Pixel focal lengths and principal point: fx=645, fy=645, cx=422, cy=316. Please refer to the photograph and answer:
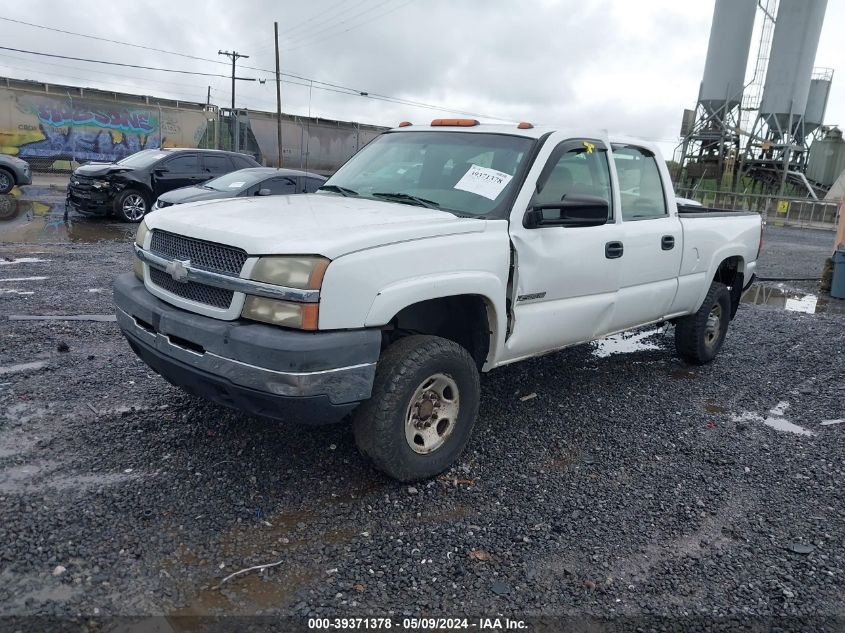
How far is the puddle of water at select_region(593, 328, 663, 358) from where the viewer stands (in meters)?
6.53

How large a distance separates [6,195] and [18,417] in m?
16.6

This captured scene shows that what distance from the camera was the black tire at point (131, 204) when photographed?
43.2 ft

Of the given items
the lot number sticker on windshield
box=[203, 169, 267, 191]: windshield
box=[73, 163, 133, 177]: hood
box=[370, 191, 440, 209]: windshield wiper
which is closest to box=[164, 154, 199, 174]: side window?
box=[73, 163, 133, 177]: hood

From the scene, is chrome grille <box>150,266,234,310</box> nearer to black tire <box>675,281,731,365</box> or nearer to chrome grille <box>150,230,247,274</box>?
chrome grille <box>150,230,247,274</box>

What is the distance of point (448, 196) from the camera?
3.95 meters

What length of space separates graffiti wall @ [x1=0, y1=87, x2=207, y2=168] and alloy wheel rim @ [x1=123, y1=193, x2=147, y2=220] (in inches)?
696

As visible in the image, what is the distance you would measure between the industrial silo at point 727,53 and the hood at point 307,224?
44949mm

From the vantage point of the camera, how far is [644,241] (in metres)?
4.75

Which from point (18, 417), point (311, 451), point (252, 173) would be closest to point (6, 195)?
point (252, 173)

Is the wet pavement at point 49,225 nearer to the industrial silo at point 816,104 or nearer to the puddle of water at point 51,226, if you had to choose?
the puddle of water at point 51,226

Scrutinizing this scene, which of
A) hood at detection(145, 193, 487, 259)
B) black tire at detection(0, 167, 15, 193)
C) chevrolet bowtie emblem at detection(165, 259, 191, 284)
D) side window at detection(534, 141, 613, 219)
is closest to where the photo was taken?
hood at detection(145, 193, 487, 259)

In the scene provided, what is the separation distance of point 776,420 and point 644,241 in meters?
1.74

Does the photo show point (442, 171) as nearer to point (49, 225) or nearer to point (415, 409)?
point (415, 409)

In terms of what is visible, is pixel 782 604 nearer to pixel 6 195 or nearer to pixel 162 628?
pixel 162 628
